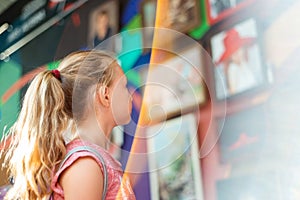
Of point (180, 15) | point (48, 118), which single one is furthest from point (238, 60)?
point (48, 118)

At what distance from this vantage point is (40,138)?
0.94m

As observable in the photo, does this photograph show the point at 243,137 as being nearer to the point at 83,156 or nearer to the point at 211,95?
the point at 211,95

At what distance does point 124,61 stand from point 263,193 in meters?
0.54

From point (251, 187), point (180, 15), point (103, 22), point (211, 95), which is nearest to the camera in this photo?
point (251, 187)

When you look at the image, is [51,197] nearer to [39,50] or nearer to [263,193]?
[263,193]

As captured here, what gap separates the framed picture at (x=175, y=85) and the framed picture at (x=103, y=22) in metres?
0.28

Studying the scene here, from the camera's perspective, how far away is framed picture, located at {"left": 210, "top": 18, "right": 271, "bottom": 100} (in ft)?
3.73

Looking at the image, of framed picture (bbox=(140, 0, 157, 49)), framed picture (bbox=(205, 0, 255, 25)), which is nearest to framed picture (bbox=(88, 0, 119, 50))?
framed picture (bbox=(140, 0, 157, 49))

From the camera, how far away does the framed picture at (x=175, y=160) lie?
127 cm

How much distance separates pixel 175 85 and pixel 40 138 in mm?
455

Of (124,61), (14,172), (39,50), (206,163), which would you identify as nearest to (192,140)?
(206,163)

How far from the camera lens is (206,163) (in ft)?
4.05

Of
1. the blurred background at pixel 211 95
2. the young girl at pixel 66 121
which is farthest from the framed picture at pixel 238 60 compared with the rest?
the young girl at pixel 66 121

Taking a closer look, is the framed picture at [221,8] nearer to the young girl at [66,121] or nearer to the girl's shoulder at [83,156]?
the young girl at [66,121]
